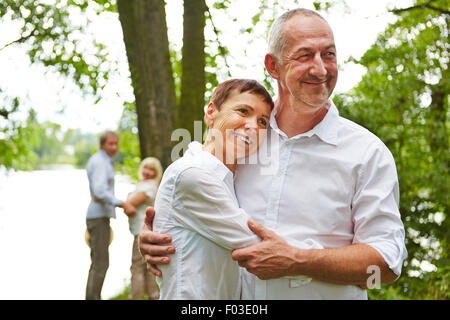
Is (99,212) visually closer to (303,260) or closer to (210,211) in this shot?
(210,211)

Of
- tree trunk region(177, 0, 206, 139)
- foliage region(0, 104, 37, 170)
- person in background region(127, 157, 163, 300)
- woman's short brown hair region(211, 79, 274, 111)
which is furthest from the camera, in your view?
foliage region(0, 104, 37, 170)

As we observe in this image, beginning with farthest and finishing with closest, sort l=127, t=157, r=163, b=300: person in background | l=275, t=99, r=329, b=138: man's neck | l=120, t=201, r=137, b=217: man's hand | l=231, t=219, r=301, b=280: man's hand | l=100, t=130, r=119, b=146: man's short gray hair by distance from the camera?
1. l=100, t=130, r=119, b=146: man's short gray hair
2. l=120, t=201, r=137, b=217: man's hand
3. l=127, t=157, r=163, b=300: person in background
4. l=275, t=99, r=329, b=138: man's neck
5. l=231, t=219, r=301, b=280: man's hand

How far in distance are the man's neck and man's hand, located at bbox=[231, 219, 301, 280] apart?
54 centimetres

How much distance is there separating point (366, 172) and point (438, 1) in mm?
7791

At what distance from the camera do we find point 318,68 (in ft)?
5.90

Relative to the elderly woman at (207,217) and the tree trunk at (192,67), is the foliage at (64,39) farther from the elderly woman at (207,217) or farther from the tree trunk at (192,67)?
the elderly woman at (207,217)

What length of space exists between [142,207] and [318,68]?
430cm

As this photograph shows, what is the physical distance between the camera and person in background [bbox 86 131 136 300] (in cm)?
562

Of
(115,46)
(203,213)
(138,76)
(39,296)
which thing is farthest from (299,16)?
(39,296)

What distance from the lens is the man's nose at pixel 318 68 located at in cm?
180

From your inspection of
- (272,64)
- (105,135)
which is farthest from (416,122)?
(272,64)

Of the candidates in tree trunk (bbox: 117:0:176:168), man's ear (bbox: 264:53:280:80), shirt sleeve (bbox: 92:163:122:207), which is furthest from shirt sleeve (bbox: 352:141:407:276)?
shirt sleeve (bbox: 92:163:122:207)

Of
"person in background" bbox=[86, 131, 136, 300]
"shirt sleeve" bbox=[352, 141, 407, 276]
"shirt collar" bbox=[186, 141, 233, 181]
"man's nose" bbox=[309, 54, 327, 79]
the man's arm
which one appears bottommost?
Result: "person in background" bbox=[86, 131, 136, 300]

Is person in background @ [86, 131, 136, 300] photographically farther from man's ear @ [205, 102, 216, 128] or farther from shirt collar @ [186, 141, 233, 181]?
shirt collar @ [186, 141, 233, 181]
